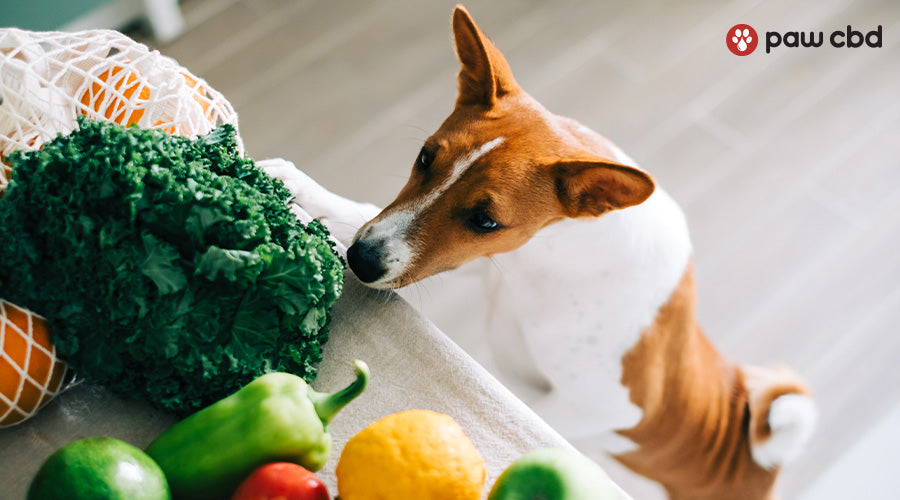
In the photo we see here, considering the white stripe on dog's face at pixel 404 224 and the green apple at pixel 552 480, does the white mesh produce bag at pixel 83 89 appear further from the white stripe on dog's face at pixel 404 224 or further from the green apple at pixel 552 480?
the green apple at pixel 552 480

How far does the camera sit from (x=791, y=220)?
2.04 meters

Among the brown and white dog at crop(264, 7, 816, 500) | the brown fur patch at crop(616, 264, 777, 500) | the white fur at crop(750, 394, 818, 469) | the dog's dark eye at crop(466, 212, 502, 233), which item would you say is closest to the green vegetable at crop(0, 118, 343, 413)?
the brown and white dog at crop(264, 7, 816, 500)

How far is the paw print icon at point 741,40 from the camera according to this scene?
2.26 metres

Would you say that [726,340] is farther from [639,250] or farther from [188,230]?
[188,230]

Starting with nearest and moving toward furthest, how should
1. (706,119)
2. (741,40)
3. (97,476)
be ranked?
(97,476) → (706,119) → (741,40)

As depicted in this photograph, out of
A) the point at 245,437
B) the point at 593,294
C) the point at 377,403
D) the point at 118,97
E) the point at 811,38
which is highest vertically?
the point at 118,97

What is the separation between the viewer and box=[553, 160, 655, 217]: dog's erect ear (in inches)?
36.8

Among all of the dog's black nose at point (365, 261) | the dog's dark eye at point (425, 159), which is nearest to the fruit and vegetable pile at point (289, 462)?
the dog's black nose at point (365, 261)

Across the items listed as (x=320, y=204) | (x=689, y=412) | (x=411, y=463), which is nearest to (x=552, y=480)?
(x=411, y=463)

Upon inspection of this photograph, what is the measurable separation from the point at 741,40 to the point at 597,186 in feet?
5.12

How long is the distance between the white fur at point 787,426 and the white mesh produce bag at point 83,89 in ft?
3.24

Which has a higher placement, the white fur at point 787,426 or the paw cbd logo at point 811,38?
the paw cbd logo at point 811,38

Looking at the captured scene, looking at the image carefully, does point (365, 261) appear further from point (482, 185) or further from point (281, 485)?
point (281, 485)

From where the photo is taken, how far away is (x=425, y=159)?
109 centimetres
